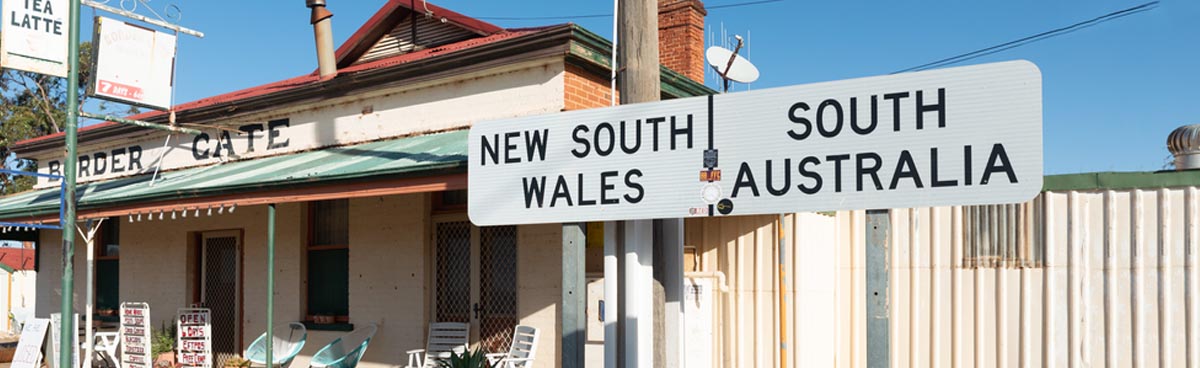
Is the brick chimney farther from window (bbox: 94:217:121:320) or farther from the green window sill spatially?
window (bbox: 94:217:121:320)

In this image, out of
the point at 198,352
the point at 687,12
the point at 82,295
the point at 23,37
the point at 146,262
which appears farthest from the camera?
the point at 82,295

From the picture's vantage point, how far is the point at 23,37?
9.22 metres

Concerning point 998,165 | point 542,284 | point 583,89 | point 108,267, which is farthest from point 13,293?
point 998,165

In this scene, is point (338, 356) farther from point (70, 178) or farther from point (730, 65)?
point (730, 65)

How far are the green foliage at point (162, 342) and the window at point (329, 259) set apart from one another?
8.40 feet

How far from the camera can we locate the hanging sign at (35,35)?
30.2 ft

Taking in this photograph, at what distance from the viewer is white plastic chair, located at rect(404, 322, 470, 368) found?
31.2ft

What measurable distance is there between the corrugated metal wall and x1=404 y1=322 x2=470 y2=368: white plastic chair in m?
2.83

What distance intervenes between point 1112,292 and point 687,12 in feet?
22.3

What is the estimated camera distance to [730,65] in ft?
32.8

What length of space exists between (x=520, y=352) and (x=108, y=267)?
8739mm

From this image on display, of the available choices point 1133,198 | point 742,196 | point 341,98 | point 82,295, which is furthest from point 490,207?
point 82,295

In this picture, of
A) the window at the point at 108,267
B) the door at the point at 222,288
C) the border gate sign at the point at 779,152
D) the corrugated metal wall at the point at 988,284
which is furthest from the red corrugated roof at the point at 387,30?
the border gate sign at the point at 779,152

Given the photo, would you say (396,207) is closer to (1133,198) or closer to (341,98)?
(341,98)
